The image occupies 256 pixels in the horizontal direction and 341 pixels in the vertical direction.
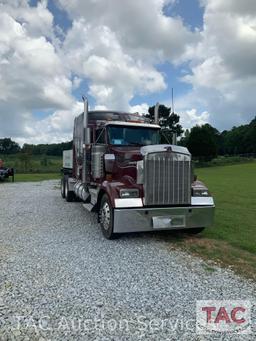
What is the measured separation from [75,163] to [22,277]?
643cm

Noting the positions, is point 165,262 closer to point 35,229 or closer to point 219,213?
point 35,229

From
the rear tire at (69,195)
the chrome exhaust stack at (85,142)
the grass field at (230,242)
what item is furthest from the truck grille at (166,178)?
the rear tire at (69,195)

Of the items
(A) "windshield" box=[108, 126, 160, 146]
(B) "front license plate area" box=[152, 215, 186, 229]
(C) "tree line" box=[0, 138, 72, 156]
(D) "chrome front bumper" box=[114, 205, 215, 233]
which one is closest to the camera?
(D) "chrome front bumper" box=[114, 205, 215, 233]

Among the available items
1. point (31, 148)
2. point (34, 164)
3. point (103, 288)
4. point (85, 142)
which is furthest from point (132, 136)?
point (31, 148)

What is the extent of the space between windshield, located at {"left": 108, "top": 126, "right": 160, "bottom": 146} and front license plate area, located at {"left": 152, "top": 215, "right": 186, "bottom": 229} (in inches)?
87.1

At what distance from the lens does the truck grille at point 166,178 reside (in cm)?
594

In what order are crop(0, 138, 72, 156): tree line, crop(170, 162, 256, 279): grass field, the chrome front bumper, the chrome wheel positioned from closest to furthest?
crop(170, 162, 256, 279): grass field
the chrome front bumper
the chrome wheel
crop(0, 138, 72, 156): tree line

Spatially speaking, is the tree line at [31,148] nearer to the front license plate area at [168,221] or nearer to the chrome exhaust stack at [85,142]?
the chrome exhaust stack at [85,142]

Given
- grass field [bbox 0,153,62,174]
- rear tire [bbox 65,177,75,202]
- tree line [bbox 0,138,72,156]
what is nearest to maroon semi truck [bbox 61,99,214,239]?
rear tire [bbox 65,177,75,202]

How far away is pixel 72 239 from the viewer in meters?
6.44

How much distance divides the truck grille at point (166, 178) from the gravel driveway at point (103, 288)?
942mm

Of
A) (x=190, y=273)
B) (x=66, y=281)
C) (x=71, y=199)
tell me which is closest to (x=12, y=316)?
(x=66, y=281)

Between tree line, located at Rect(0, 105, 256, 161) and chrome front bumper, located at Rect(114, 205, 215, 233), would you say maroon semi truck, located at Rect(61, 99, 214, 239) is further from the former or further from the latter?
tree line, located at Rect(0, 105, 256, 161)

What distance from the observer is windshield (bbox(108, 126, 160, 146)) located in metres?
7.39
